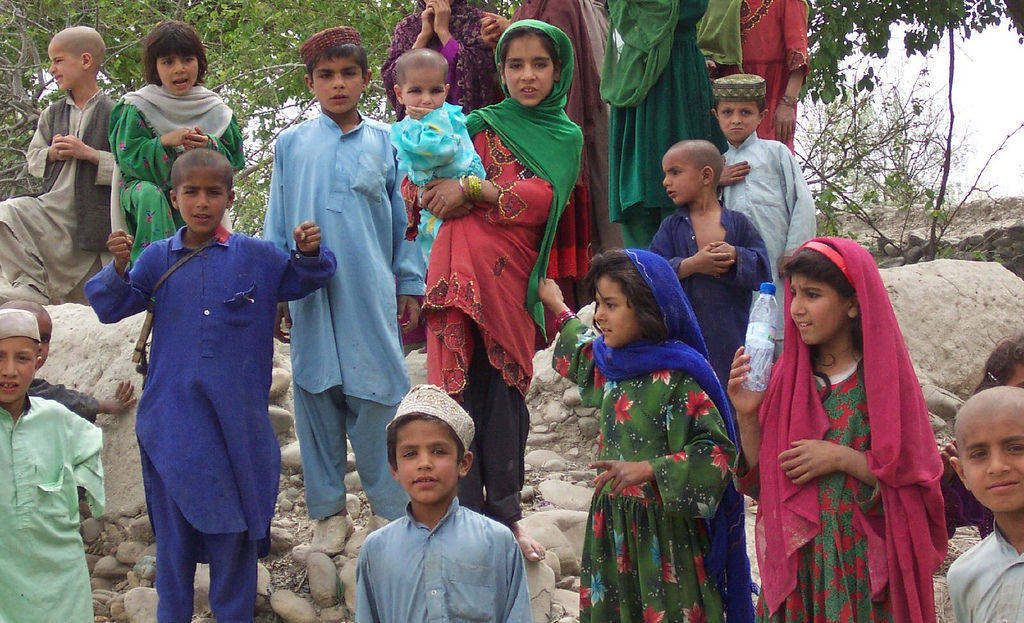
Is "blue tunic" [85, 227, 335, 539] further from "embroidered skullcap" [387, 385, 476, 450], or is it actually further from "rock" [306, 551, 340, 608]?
"embroidered skullcap" [387, 385, 476, 450]

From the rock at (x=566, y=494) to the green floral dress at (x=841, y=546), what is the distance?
6.90ft

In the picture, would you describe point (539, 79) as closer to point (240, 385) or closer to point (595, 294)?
point (595, 294)

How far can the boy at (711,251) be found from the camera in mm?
4398

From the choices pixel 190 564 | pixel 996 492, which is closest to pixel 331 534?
pixel 190 564

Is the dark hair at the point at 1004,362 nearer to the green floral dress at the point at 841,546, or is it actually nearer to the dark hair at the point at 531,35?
the green floral dress at the point at 841,546

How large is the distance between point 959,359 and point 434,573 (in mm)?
4601

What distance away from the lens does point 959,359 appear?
6676mm

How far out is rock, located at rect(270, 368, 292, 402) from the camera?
A: 5.48 m

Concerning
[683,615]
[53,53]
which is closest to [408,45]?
[53,53]

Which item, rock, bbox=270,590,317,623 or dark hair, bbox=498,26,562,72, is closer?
rock, bbox=270,590,317,623

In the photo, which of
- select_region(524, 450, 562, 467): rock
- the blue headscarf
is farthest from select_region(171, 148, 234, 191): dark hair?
select_region(524, 450, 562, 467): rock

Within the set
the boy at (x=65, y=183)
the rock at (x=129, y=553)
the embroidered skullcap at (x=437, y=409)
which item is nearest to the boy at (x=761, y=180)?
the embroidered skullcap at (x=437, y=409)

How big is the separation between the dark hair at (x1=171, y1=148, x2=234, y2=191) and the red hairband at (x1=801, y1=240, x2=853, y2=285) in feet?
6.52

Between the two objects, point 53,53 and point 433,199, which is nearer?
point 433,199
